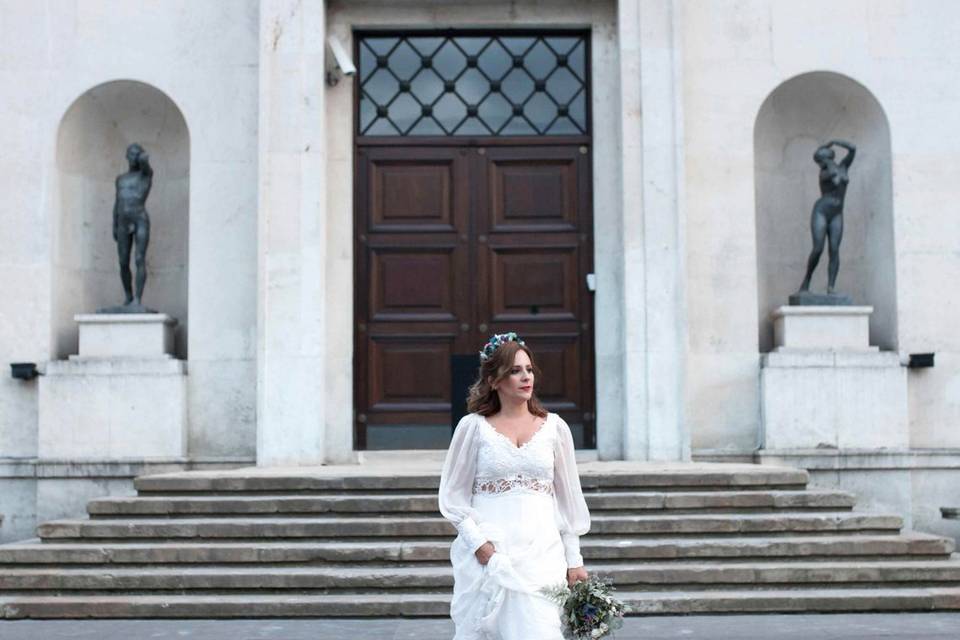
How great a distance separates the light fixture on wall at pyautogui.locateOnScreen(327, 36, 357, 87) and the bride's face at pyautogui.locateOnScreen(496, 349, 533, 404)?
8.56 m

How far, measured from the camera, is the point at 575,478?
7312 millimetres

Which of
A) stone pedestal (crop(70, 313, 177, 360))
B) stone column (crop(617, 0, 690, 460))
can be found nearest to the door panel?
stone column (crop(617, 0, 690, 460))

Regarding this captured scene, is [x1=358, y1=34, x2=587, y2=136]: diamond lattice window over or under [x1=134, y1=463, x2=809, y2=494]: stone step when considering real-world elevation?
over

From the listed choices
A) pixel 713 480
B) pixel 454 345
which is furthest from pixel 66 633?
pixel 454 345

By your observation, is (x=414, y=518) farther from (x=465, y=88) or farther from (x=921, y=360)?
(x=921, y=360)

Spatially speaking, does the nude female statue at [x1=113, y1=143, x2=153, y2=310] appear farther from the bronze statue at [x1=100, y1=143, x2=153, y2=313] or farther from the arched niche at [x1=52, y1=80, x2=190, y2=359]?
the arched niche at [x1=52, y1=80, x2=190, y2=359]

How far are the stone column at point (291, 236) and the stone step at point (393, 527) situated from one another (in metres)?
2.96

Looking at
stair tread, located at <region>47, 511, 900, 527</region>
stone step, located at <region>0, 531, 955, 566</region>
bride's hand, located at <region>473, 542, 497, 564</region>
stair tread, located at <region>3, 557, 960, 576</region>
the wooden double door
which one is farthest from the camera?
the wooden double door

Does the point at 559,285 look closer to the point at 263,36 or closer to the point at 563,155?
the point at 563,155

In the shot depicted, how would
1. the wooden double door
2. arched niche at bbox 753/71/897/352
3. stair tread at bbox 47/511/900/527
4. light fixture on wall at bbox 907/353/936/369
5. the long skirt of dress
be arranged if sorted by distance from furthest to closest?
arched niche at bbox 753/71/897/352 → the wooden double door → light fixture on wall at bbox 907/353/936/369 → stair tread at bbox 47/511/900/527 → the long skirt of dress

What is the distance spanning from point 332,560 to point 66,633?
85.9 inches

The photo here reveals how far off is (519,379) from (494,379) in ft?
0.49

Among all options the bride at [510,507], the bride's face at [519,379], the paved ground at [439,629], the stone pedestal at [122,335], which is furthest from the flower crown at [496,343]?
the stone pedestal at [122,335]

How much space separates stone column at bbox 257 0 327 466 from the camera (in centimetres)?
1480
